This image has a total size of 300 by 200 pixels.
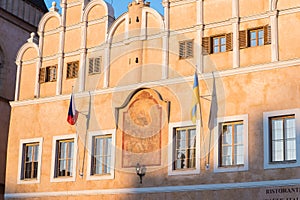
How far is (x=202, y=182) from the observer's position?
21.7m

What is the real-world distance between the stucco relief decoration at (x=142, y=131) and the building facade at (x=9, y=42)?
8.49 m

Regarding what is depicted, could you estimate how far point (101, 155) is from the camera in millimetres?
24594

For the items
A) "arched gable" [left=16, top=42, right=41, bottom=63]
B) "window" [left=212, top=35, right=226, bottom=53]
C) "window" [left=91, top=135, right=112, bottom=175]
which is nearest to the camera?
"window" [left=212, top=35, right=226, bottom=53]

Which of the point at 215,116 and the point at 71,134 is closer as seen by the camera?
the point at 215,116

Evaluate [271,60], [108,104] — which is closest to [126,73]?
[108,104]

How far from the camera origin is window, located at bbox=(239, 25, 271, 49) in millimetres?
21578

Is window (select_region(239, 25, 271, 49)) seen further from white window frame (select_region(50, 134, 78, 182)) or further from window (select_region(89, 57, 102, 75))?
white window frame (select_region(50, 134, 78, 182))

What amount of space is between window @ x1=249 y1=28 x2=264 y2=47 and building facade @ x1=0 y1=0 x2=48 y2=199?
44.9 ft

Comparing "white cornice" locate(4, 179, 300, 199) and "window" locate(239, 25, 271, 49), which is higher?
"window" locate(239, 25, 271, 49)

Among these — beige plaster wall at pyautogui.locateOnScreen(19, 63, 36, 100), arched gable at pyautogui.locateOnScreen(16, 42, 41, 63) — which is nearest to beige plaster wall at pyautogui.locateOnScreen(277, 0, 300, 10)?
arched gable at pyautogui.locateOnScreen(16, 42, 41, 63)

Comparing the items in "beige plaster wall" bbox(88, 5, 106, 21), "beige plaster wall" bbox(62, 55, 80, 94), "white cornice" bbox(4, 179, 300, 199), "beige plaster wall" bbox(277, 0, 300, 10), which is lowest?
"white cornice" bbox(4, 179, 300, 199)

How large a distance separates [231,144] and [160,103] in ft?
10.9

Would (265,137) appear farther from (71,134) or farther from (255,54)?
(71,134)

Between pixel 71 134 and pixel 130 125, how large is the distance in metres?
2.92
